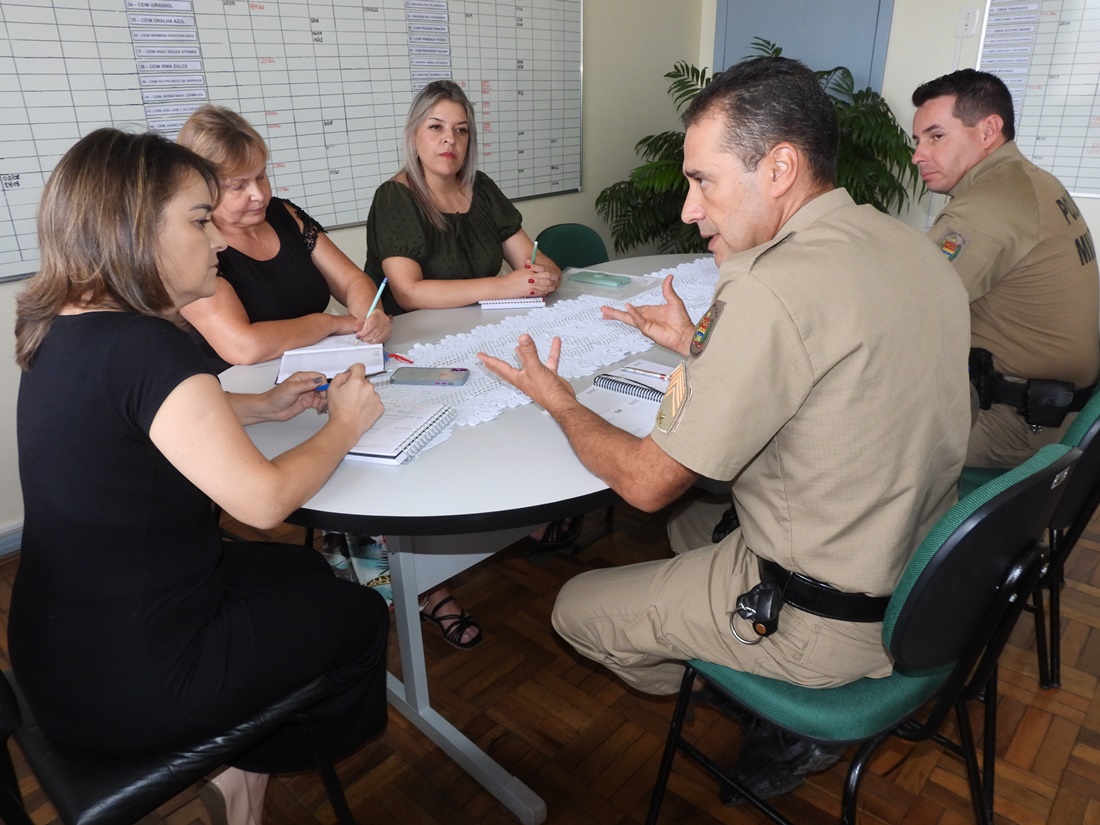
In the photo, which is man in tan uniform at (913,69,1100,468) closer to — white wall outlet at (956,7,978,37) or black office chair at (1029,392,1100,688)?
black office chair at (1029,392,1100,688)

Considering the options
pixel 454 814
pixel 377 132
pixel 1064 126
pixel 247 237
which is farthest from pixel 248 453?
pixel 1064 126

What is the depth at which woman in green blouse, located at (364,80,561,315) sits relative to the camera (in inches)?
88.0

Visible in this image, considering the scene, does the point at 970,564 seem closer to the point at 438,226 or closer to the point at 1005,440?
the point at 1005,440

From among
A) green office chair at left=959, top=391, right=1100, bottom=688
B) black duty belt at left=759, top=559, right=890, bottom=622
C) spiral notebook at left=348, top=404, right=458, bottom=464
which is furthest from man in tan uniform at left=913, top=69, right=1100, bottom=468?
spiral notebook at left=348, top=404, right=458, bottom=464

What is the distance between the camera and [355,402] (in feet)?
4.32

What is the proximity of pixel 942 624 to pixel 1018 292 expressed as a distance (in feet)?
4.13

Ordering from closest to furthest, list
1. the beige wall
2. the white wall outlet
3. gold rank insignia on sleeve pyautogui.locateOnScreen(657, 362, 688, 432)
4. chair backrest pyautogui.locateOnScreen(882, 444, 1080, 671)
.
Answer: chair backrest pyautogui.locateOnScreen(882, 444, 1080, 671), gold rank insignia on sleeve pyautogui.locateOnScreen(657, 362, 688, 432), the white wall outlet, the beige wall

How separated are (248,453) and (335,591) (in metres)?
0.38

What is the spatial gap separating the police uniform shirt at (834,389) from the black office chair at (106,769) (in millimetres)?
758

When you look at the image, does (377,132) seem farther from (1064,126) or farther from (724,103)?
(1064,126)

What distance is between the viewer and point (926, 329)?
1.04 meters

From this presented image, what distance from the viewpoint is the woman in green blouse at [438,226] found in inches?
88.0

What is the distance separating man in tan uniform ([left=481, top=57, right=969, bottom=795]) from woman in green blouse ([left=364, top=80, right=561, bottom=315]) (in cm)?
106

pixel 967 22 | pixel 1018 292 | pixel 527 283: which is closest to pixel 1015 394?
pixel 1018 292
